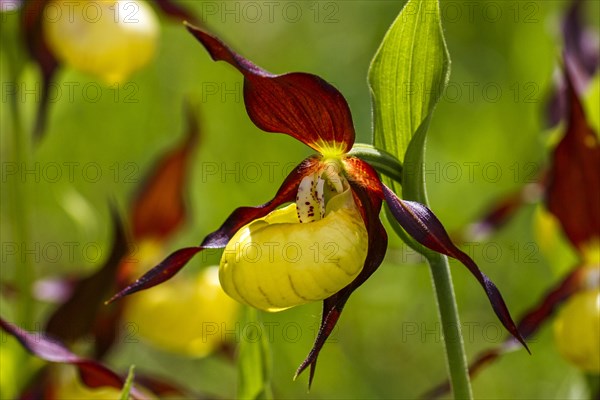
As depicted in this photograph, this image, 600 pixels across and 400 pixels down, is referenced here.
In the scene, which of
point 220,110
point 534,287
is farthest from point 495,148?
point 220,110

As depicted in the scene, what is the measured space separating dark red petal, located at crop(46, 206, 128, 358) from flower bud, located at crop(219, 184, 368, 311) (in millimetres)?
506

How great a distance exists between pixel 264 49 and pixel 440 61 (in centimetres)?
239

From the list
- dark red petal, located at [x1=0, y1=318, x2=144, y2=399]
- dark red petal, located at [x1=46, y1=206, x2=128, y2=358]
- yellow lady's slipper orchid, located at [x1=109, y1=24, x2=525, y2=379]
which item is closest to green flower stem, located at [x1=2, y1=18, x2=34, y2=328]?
dark red petal, located at [x1=46, y1=206, x2=128, y2=358]

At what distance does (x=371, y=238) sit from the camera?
0.93m

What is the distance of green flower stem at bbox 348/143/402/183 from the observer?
35.6 inches

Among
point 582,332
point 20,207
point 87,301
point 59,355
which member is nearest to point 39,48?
point 20,207

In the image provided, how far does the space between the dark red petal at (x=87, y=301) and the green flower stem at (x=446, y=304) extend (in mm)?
579

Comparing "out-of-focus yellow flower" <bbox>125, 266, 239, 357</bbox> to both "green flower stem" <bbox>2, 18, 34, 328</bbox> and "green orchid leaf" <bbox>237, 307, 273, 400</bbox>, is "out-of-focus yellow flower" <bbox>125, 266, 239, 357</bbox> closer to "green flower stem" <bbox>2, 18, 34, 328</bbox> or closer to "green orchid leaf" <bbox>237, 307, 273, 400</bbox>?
"green flower stem" <bbox>2, 18, 34, 328</bbox>

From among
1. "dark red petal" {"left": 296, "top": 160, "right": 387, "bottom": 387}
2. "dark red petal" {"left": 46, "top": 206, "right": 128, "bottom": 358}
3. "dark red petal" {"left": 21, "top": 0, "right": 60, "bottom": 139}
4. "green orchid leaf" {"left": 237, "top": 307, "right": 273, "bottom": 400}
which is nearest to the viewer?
"dark red petal" {"left": 296, "top": 160, "right": 387, "bottom": 387}

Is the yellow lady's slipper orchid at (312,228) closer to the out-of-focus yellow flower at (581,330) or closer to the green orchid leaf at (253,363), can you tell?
the green orchid leaf at (253,363)

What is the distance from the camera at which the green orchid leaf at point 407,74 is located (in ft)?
2.96

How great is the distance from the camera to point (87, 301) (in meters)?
1.44

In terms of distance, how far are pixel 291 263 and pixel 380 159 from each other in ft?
0.44

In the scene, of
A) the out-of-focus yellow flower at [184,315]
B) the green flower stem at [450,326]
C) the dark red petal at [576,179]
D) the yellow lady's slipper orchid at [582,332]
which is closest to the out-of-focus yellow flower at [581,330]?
the yellow lady's slipper orchid at [582,332]
